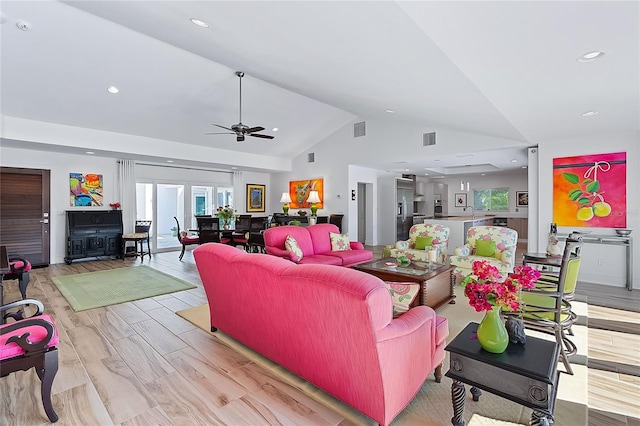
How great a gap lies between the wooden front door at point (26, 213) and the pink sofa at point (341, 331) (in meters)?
6.74

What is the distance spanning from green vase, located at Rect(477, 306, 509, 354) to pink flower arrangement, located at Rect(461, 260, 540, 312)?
2.2 inches

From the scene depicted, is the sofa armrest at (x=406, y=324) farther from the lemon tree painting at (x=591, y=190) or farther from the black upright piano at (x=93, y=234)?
the black upright piano at (x=93, y=234)

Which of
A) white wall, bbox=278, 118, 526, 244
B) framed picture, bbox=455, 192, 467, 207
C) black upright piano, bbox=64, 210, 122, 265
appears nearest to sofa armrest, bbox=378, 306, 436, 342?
white wall, bbox=278, 118, 526, 244

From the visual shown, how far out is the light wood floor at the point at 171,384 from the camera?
198 cm

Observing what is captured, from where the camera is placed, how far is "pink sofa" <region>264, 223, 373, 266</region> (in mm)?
5007

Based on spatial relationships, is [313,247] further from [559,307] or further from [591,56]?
[591,56]

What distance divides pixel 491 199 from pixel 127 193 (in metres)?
12.0

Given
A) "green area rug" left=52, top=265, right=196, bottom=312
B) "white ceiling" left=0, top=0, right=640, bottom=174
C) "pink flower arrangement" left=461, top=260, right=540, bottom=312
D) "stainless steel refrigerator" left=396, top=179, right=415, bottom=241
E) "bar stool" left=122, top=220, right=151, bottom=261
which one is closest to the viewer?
"pink flower arrangement" left=461, top=260, right=540, bottom=312

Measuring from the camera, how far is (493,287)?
1.66 m

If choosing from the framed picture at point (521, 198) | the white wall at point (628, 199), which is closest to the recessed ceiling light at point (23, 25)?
the white wall at point (628, 199)

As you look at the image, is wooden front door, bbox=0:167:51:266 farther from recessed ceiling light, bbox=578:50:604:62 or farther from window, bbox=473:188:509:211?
window, bbox=473:188:509:211

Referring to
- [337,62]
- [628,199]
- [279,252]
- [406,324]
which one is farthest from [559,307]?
[628,199]

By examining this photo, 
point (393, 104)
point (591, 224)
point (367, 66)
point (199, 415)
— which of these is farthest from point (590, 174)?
point (199, 415)

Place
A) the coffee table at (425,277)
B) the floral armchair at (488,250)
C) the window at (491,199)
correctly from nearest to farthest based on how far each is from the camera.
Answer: the coffee table at (425,277) < the floral armchair at (488,250) < the window at (491,199)
